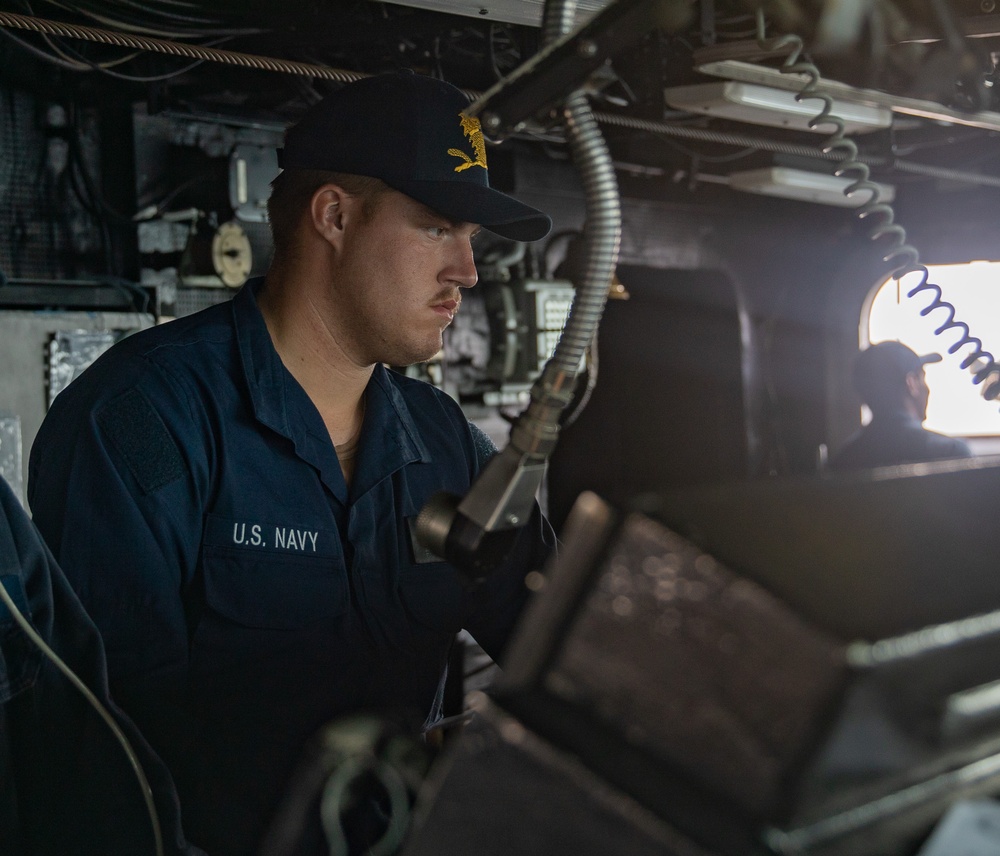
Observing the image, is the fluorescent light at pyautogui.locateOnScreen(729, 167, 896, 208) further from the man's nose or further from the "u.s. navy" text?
the "u.s. navy" text

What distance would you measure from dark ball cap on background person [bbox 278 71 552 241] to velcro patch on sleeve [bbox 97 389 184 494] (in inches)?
21.8

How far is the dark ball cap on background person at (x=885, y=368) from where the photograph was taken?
4.08 m

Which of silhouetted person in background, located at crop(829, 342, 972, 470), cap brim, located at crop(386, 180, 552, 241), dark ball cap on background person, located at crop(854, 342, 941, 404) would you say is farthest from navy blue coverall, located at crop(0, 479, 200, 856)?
dark ball cap on background person, located at crop(854, 342, 941, 404)

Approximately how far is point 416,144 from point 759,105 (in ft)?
5.56

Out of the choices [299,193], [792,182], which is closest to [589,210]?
[299,193]

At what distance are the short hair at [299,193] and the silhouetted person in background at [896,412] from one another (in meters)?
2.78

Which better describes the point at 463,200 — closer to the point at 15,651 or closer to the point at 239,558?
the point at 239,558

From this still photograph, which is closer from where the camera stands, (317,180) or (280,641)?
(280,641)

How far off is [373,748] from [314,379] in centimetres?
120

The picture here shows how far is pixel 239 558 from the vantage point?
5.27 feet

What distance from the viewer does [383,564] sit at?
1748 millimetres

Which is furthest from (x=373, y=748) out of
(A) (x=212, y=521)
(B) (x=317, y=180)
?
(B) (x=317, y=180)

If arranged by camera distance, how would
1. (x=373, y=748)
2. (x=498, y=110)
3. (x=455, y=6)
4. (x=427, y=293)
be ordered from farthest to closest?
(x=455, y=6)
(x=427, y=293)
(x=498, y=110)
(x=373, y=748)

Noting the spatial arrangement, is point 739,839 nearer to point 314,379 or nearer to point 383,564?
point 383,564
